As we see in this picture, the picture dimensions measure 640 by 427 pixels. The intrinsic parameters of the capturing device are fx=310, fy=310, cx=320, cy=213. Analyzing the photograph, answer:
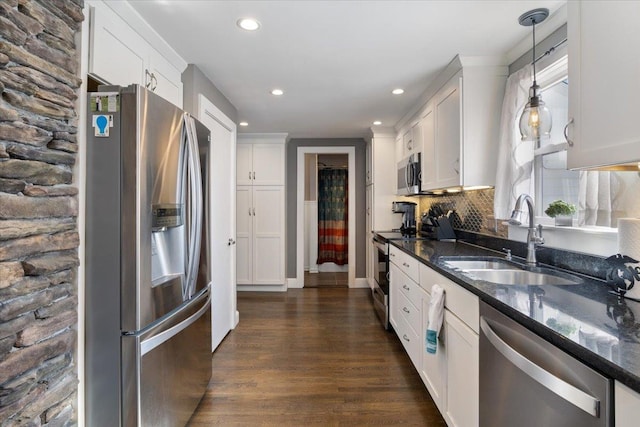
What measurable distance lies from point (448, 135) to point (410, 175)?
0.90 metres

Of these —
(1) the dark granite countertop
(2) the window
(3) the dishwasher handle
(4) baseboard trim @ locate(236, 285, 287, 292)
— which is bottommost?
(4) baseboard trim @ locate(236, 285, 287, 292)

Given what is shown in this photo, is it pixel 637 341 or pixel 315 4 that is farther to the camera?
pixel 315 4

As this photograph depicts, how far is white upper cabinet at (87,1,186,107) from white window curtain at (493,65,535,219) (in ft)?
7.51

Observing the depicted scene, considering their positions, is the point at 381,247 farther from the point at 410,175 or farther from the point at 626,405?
the point at 626,405

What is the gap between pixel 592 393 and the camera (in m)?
0.77

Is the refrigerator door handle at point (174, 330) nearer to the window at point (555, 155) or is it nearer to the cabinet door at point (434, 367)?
the cabinet door at point (434, 367)

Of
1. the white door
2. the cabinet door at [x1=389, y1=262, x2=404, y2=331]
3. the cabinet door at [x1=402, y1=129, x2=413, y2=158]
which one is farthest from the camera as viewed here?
the cabinet door at [x1=402, y1=129, x2=413, y2=158]

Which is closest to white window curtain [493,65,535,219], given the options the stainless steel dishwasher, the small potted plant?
the small potted plant

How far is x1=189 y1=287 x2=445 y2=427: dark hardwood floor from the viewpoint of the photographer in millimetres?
1882

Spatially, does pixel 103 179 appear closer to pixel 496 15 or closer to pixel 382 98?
pixel 496 15

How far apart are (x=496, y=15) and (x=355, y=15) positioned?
786 millimetres

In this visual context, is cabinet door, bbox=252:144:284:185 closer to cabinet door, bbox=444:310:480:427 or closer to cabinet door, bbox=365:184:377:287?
cabinet door, bbox=365:184:377:287

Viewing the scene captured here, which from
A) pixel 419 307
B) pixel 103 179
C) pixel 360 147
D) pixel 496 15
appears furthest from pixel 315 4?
pixel 360 147

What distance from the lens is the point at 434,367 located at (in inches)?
73.0
